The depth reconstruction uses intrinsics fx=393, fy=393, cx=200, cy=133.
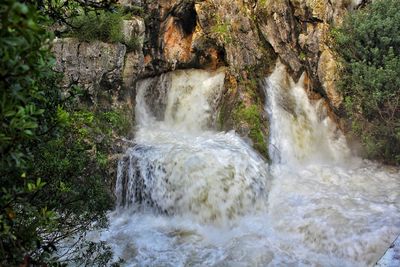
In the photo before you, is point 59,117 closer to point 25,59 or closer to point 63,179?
point 25,59

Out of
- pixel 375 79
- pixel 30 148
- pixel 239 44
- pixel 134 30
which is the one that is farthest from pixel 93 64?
pixel 30 148

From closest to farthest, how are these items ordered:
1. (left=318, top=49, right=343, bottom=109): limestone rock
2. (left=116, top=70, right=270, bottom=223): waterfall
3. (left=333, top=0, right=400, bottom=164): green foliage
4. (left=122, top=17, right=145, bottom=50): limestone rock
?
(left=116, top=70, right=270, bottom=223): waterfall, (left=333, top=0, right=400, bottom=164): green foliage, (left=122, top=17, right=145, bottom=50): limestone rock, (left=318, top=49, right=343, bottom=109): limestone rock

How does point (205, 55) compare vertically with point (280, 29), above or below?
below

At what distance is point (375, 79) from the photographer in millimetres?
11180

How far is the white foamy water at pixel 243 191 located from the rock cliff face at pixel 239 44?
49 cm

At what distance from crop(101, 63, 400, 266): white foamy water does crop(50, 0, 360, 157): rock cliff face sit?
1.61 feet

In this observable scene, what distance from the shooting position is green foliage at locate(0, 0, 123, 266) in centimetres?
196

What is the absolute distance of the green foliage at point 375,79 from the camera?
438 inches

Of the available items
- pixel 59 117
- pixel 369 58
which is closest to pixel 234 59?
pixel 369 58

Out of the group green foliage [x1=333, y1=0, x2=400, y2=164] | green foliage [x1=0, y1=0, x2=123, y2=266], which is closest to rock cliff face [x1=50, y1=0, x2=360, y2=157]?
green foliage [x1=333, y1=0, x2=400, y2=164]

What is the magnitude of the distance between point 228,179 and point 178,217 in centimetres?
149

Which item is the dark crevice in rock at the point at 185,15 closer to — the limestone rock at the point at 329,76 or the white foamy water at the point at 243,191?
the white foamy water at the point at 243,191

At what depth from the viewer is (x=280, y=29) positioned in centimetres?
1311

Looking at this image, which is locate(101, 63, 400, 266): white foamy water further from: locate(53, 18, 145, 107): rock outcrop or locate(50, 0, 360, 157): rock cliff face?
locate(53, 18, 145, 107): rock outcrop
